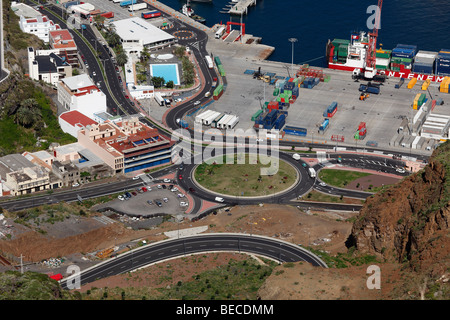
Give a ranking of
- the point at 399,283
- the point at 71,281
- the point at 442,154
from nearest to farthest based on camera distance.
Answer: the point at 399,283 → the point at 442,154 → the point at 71,281

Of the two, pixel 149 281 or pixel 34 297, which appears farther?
pixel 149 281

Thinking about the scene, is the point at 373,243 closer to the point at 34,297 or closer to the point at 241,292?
the point at 241,292
